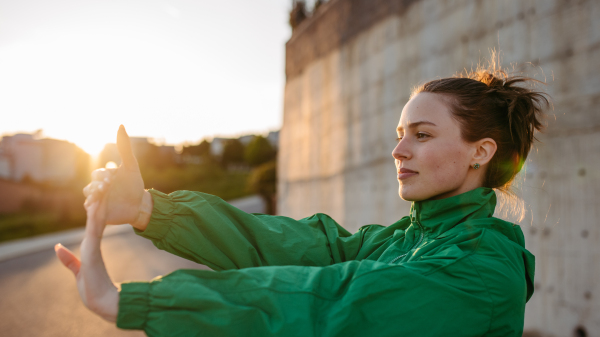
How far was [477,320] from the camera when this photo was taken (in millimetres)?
1107

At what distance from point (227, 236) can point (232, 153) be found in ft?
187

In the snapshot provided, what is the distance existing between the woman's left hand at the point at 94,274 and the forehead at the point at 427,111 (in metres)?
1.15

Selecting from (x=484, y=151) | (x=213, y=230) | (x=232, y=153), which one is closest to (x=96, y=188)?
(x=213, y=230)

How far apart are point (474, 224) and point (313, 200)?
6.74 m

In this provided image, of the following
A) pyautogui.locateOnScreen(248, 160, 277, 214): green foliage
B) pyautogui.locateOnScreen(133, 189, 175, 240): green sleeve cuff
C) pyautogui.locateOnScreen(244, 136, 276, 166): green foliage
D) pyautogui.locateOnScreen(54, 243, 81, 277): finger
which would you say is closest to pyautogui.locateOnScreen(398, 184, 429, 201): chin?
pyautogui.locateOnScreen(133, 189, 175, 240): green sleeve cuff

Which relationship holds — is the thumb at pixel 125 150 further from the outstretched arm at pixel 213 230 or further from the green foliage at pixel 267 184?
the green foliage at pixel 267 184

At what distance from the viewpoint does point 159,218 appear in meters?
1.46

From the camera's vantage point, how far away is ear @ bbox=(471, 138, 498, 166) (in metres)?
1.60

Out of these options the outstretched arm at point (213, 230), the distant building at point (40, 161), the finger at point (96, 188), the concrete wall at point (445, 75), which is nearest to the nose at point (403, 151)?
the outstretched arm at point (213, 230)

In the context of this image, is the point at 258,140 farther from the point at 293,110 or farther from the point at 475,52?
the point at 475,52

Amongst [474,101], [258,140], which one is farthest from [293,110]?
[258,140]

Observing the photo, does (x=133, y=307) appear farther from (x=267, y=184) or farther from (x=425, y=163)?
(x=267, y=184)

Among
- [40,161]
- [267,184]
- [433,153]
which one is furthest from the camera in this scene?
[40,161]

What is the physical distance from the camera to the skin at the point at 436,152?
1.55m
